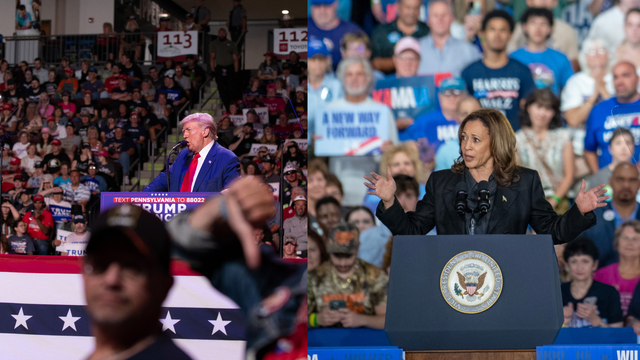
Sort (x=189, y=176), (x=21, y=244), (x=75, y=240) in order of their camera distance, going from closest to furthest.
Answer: (x=189, y=176) → (x=75, y=240) → (x=21, y=244)

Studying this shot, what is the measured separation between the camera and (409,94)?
4648 mm

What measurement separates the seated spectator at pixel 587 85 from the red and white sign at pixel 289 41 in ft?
32.2

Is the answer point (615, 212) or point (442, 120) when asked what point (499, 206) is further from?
point (615, 212)

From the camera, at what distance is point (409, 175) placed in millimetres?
4629

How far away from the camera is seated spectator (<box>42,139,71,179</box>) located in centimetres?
1050

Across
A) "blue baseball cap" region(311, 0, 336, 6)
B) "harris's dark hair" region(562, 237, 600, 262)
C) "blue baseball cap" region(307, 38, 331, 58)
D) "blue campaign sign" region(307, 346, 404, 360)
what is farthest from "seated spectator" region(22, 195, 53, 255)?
"harris's dark hair" region(562, 237, 600, 262)

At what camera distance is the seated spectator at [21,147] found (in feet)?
37.8

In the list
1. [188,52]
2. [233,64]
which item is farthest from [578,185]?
[188,52]

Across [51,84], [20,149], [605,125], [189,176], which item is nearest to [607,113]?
[605,125]

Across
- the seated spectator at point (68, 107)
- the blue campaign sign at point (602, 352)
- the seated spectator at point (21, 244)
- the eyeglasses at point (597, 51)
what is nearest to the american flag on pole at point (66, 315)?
the blue campaign sign at point (602, 352)

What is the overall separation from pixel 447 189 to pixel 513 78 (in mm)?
1257

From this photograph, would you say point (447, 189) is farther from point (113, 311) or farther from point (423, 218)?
point (113, 311)

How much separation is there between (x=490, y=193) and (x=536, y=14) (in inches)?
62.9

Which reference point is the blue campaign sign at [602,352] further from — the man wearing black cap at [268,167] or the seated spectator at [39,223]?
the seated spectator at [39,223]
